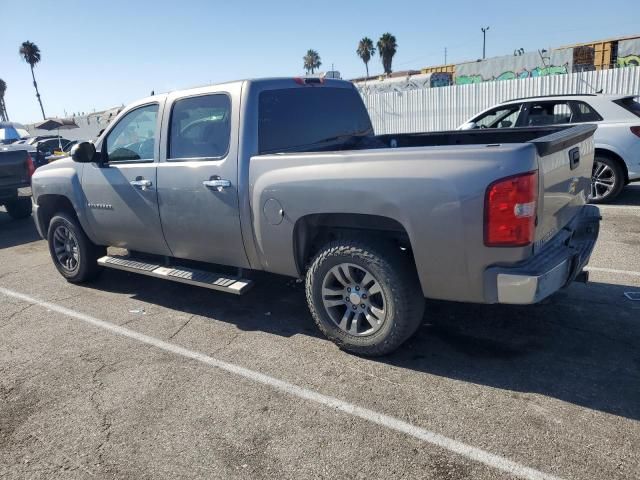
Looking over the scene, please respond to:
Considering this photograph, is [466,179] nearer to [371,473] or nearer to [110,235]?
[371,473]

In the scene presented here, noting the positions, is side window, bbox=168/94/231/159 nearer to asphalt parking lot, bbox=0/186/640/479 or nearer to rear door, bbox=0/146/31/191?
asphalt parking lot, bbox=0/186/640/479

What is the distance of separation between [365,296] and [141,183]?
8.00 feet

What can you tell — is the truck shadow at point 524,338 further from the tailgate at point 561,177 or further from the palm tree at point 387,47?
the palm tree at point 387,47

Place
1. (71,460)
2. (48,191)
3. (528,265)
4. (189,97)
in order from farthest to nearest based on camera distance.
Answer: (48,191) < (189,97) < (528,265) < (71,460)

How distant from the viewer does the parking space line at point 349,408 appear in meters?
2.57

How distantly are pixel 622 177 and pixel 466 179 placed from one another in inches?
255

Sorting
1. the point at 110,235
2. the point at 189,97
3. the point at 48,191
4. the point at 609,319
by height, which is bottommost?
the point at 609,319

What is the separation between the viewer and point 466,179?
297 centimetres

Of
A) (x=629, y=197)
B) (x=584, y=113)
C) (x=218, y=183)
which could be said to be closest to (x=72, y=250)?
(x=218, y=183)

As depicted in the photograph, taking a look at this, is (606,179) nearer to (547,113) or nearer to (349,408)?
(547,113)

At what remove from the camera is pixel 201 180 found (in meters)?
4.31

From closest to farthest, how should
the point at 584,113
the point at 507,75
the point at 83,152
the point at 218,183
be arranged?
the point at 218,183 < the point at 83,152 < the point at 584,113 < the point at 507,75

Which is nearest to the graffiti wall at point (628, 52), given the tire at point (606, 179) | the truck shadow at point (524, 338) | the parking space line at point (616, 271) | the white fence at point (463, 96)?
the white fence at point (463, 96)

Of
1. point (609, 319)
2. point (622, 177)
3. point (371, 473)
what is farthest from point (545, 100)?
point (371, 473)
